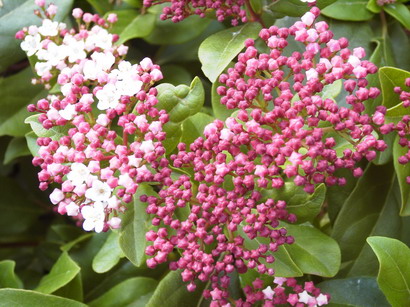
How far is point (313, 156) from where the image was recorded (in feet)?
3.53

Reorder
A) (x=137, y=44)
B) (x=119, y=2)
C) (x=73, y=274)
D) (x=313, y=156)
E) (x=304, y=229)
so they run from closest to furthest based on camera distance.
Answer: (x=313, y=156) < (x=304, y=229) < (x=73, y=274) < (x=119, y=2) < (x=137, y=44)

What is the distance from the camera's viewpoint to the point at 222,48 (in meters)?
1.33

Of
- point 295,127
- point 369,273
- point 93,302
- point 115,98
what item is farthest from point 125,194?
point 369,273

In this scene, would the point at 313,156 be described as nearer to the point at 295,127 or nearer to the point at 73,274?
the point at 295,127

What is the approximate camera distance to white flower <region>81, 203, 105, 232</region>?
1.14 m

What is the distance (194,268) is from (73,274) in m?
0.40

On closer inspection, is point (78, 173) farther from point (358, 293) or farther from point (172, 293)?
point (358, 293)

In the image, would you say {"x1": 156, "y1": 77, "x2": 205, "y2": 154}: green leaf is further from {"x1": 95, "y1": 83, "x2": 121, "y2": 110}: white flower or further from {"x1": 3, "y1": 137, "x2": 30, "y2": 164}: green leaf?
{"x1": 3, "y1": 137, "x2": 30, "y2": 164}: green leaf

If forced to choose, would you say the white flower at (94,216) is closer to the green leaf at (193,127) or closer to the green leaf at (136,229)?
the green leaf at (136,229)

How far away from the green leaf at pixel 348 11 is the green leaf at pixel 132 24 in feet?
1.34

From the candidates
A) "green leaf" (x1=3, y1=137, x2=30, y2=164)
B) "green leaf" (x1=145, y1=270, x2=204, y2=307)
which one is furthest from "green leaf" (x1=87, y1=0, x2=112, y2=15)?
"green leaf" (x1=145, y1=270, x2=204, y2=307)

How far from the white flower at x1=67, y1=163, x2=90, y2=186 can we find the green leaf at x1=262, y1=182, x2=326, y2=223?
1.07 feet

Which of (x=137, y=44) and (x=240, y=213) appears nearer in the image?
(x=240, y=213)

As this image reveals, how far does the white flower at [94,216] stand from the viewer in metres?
1.14
